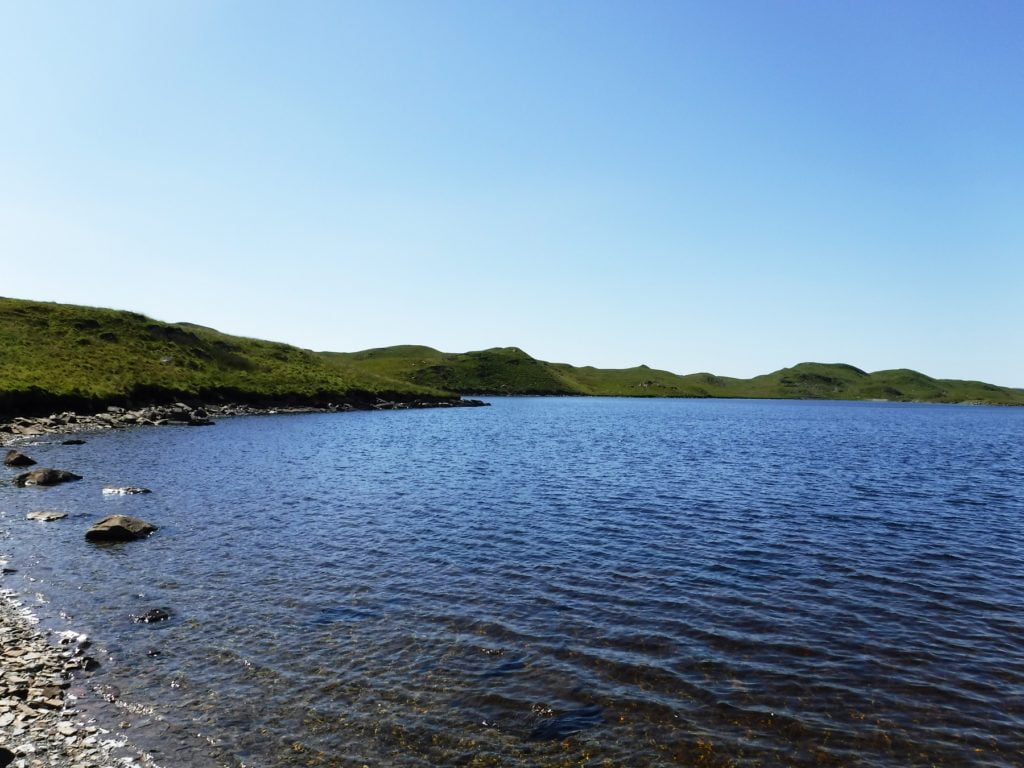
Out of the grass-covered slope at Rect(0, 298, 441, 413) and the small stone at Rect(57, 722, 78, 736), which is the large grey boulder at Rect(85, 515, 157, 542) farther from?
the grass-covered slope at Rect(0, 298, 441, 413)

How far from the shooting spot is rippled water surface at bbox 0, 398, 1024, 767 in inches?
543

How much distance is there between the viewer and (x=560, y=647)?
722 inches

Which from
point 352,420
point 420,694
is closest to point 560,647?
point 420,694

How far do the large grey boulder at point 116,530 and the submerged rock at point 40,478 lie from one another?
16779 millimetres

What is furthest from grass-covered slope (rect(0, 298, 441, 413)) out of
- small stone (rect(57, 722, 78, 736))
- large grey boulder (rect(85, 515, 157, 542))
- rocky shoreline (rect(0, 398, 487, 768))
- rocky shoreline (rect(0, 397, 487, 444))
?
small stone (rect(57, 722, 78, 736))

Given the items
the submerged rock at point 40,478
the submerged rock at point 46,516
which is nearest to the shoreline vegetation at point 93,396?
the submerged rock at point 46,516

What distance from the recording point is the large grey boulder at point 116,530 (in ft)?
92.3

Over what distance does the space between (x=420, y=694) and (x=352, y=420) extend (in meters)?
109

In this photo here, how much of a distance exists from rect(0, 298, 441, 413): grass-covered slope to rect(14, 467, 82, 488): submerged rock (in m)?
40.1

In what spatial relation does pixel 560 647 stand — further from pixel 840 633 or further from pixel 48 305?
pixel 48 305

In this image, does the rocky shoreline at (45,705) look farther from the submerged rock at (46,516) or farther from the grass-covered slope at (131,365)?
the grass-covered slope at (131,365)

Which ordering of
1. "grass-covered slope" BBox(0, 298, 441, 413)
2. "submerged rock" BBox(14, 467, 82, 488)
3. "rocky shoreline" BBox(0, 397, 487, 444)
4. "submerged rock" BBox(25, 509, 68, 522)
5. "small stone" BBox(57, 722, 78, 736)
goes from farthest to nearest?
"grass-covered slope" BBox(0, 298, 441, 413)
"rocky shoreline" BBox(0, 397, 487, 444)
"submerged rock" BBox(14, 467, 82, 488)
"submerged rock" BBox(25, 509, 68, 522)
"small stone" BBox(57, 722, 78, 736)

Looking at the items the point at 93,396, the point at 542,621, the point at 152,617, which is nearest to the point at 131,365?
the point at 93,396

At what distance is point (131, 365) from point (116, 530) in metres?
95.1
